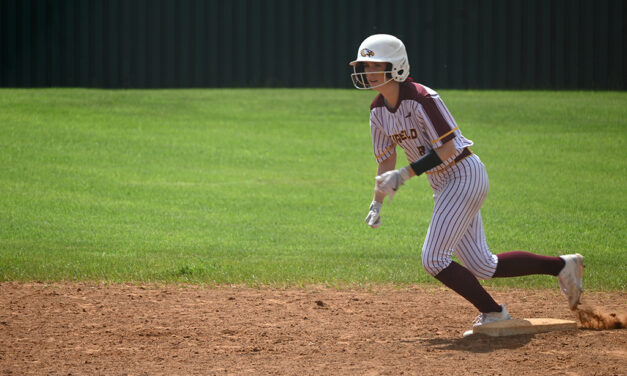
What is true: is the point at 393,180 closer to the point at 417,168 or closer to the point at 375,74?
the point at 417,168

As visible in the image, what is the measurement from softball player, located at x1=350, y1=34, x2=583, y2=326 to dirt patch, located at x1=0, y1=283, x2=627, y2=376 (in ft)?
1.62

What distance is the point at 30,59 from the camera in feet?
70.8

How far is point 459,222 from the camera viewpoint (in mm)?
5363

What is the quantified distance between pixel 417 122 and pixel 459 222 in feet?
2.48

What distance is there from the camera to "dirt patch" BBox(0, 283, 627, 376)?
489 centimetres

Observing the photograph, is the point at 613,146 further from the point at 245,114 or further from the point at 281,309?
Result: the point at 281,309

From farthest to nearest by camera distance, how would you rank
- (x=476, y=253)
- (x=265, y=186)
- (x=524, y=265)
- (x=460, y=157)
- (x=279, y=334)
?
1. (x=265, y=186)
2. (x=279, y=334)
3. (x=524, y=265)
4. (x=476, y=253)
5. (x=460, y=157)

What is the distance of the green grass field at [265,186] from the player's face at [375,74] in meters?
2.95

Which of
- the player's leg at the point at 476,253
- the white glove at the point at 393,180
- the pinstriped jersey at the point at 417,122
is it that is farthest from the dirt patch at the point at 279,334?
the pinstriped jersey at the point at 417,122

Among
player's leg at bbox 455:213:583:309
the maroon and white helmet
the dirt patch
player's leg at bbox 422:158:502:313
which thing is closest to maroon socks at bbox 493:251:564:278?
player's leg at bbox 455:213:583:309

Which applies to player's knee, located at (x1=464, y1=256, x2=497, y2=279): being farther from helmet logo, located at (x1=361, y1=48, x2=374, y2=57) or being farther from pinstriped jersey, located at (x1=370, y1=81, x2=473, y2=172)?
helmet logo, located at (x1=361, y1=48, x2=374, y2=57)

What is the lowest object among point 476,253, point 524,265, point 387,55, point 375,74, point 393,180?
point 524,265

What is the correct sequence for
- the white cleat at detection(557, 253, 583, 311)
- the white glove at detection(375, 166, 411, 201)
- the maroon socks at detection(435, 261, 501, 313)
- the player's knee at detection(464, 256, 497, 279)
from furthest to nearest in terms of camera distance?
the white cleat at detection(557, 253, 583, 311)
the player's knee at detection(464, 256, 497, 279)
the maroon socks at detection(435, 261, 501, 313)
the white glove at detection(375, 166, 411, 201)

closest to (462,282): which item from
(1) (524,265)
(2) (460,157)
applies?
(1) (524,265)
